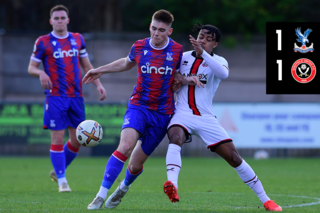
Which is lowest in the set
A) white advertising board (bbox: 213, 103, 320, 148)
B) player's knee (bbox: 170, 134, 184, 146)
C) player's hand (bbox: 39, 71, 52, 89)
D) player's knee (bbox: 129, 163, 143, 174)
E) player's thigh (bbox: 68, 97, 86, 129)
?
white advertising board (bbox: 213, 103, 320, 148)

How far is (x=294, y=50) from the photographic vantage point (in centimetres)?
1761

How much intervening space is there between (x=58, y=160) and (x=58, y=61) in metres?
1.56

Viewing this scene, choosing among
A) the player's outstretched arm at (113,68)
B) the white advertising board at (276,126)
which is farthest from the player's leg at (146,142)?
the white advertising board at (276,126)

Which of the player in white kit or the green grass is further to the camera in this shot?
the green grass

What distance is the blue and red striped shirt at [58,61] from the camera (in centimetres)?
791

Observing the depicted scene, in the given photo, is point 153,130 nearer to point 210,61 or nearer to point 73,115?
point 210,61

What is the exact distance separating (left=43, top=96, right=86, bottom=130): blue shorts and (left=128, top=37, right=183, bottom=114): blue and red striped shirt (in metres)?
2.15

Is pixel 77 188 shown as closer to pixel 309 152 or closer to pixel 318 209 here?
pixel 318 209

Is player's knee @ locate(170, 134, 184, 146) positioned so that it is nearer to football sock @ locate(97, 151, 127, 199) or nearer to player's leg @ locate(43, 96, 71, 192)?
football sock @ locate(97, 151, 127, 199)

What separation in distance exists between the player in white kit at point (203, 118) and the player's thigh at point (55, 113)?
2.48 meters

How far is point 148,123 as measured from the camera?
5.98 metres

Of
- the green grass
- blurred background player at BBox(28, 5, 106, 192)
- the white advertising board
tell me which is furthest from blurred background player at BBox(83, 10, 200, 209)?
the white advertising board

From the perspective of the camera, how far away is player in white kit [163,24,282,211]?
5691 mm

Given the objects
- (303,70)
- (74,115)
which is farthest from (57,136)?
(303,70)
